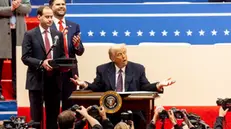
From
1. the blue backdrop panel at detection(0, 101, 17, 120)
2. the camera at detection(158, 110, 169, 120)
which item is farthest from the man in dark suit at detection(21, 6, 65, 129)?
the camera at detection(158, 110, 169, 120)

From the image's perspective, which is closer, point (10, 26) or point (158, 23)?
point (10, 26)

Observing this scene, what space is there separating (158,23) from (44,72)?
10.2ft

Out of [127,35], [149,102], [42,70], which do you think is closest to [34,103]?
[42,70]

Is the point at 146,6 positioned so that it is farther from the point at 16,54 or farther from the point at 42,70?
the point at 42,70

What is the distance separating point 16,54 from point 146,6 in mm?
2321

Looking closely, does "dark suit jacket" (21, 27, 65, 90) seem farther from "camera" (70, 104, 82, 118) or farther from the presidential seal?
"camera" (70, 104, 82, 118)

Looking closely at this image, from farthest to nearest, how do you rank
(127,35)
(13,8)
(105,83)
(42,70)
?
1. (127,35)
2. (13,8)
3. (105,83)
4. (42,70)

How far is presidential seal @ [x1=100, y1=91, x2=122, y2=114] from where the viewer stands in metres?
7.33

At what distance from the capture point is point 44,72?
7.65 metres

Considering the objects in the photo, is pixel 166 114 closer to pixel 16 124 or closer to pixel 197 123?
pixel 197 123

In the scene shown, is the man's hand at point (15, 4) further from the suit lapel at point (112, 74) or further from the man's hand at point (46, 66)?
the man's hand at point (46, 66)

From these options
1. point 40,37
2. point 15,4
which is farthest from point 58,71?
point 15,4

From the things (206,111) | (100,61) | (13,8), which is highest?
(13,8)

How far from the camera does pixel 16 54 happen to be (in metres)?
8.88
